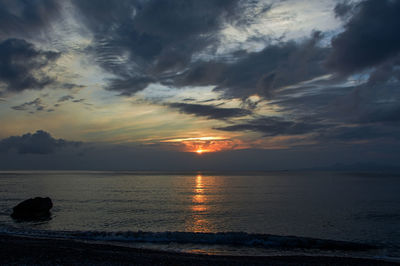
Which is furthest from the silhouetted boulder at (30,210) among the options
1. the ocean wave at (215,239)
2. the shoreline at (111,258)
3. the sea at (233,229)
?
the shoreline at (111,258)

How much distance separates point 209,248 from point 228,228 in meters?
9.01

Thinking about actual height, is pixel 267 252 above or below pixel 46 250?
below

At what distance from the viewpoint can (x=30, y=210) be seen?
4222cm

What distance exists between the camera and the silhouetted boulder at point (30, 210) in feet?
136

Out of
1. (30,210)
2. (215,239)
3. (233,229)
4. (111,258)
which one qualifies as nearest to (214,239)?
(215,239)

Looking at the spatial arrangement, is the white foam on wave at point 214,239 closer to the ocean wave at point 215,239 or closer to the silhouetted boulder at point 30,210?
the ocean wave at point 215,239

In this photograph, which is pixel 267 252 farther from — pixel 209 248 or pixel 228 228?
pixel 228 228

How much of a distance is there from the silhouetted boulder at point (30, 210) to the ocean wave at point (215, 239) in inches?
472

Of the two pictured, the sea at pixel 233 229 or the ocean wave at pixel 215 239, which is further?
the ocean wave at pixel 215 239

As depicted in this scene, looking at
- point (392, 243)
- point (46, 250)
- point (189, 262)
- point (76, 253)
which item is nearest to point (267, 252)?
point (189, 262)

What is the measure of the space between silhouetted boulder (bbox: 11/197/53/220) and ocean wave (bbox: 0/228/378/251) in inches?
472

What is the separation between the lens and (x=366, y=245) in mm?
26297

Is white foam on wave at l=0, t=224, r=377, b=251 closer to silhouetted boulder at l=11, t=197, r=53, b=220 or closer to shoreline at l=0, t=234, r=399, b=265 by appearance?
shoreline at l=0, t=234, r=399, b=265

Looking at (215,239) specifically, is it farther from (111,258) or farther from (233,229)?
(111,258)
